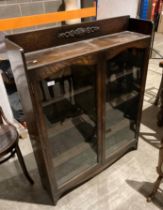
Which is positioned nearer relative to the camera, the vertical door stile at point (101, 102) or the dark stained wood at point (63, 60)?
the dark stained wood at point (63, 60)

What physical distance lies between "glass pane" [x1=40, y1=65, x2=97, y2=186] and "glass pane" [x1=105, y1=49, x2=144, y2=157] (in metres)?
0.16

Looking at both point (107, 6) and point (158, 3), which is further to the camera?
point (158, 3)

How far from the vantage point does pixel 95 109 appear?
1.46 meters

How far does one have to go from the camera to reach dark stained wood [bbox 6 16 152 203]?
1.07 meters

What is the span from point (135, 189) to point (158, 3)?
5.41 meters

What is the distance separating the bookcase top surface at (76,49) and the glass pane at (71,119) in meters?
0.14

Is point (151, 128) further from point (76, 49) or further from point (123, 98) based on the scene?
point (76, 49)

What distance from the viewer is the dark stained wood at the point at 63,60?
3.51 ft

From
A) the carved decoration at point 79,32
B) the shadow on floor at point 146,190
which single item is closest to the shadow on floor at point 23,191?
the shadow on floor at point 146,190

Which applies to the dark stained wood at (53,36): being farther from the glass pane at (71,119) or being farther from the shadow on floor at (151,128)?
the shadow on floor at (151,128)

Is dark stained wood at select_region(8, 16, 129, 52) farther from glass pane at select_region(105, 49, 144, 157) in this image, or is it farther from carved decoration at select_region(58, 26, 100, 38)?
glass pane at select_region(105, 49, 144, 157)

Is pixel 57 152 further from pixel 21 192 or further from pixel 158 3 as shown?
pixel 158 3

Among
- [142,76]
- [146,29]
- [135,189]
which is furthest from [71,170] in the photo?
[146,29]

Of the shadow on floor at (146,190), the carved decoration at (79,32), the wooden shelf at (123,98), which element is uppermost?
the carved decoration at (79,32)
